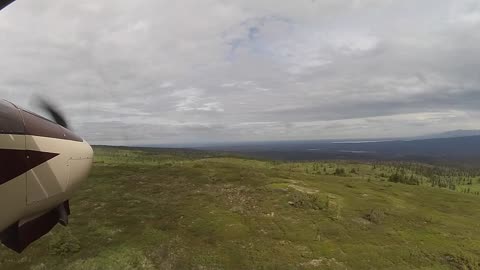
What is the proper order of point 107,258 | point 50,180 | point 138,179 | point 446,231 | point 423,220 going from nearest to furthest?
point 50,180, point 107,258, point 446,231, point 423,220, point 138,179

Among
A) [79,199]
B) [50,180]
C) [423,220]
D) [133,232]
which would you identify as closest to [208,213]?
[133,232]

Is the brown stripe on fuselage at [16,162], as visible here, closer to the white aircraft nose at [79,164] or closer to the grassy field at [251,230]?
the white aircraft nose at [79,164]

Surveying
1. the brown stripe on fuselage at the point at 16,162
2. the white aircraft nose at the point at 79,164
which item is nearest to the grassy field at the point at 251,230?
the white aircraft nose at the point at 79,164

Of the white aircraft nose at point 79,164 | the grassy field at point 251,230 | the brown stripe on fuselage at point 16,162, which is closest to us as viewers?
the brown stripe on fuselage at point 16,162

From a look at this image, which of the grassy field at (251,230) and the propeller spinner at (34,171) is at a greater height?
the propeller spinner at (34,171)

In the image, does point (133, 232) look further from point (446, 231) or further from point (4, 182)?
point (446, 231)

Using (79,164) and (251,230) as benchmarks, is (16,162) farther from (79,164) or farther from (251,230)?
(251,230)

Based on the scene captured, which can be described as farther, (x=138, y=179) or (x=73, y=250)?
(x=138, y=179)

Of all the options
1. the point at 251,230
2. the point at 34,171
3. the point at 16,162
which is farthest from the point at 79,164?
the point at 251,230
